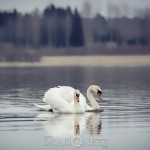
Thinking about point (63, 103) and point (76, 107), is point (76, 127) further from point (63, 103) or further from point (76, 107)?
point (63, 103)

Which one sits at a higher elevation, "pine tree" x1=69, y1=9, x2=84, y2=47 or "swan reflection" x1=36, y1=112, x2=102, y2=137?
"pine tree" x1=69, y1=9, x2=84, y2=47

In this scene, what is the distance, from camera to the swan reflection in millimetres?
19828

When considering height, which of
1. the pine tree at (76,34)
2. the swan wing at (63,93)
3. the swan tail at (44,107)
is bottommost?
the swan tail at (44,107)

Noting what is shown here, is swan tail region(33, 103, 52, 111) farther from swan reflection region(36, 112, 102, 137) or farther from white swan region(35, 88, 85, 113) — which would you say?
swan reflection region(36, 112, 102, 137)

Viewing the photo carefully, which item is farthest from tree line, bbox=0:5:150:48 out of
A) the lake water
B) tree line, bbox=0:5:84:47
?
the lake water

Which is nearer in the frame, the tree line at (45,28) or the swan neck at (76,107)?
the swan neck at (76,107)

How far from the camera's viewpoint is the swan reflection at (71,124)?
19828 mm

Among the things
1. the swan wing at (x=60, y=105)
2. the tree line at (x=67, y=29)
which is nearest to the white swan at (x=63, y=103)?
the swan wing at (x=60, y=105)

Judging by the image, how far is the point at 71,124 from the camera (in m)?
21.6

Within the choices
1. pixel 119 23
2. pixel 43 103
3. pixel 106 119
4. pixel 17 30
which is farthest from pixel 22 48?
pixel 106 119

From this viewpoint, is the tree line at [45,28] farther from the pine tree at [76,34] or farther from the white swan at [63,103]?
the white swan at [63,103]

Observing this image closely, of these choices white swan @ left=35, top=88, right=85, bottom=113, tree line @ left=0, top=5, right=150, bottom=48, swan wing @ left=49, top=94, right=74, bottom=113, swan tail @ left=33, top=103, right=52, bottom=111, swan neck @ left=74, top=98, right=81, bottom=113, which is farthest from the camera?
tree line @ left=0, top=5, right=150, bottom=48

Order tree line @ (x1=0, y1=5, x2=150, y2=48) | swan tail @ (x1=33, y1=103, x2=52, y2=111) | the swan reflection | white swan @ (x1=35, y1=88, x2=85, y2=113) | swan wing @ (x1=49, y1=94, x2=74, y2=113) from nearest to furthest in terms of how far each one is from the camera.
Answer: the swan reflection < white swan @ (x1=35, y1=88, x2=85, y2=113) < swan wing @ (x1=49, y1=94, x2=74, y2=113) < swan tail @ (x1=33, y1=103, x2=52, y2=111) < tree line @ (x1=0, y1=5, x2=150, y2=48)

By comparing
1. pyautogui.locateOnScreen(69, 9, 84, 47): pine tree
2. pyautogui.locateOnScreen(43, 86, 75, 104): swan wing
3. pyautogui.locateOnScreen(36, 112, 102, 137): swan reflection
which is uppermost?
pyautogui.locateOnScreen(69, 9, 84, 47): pine tree
